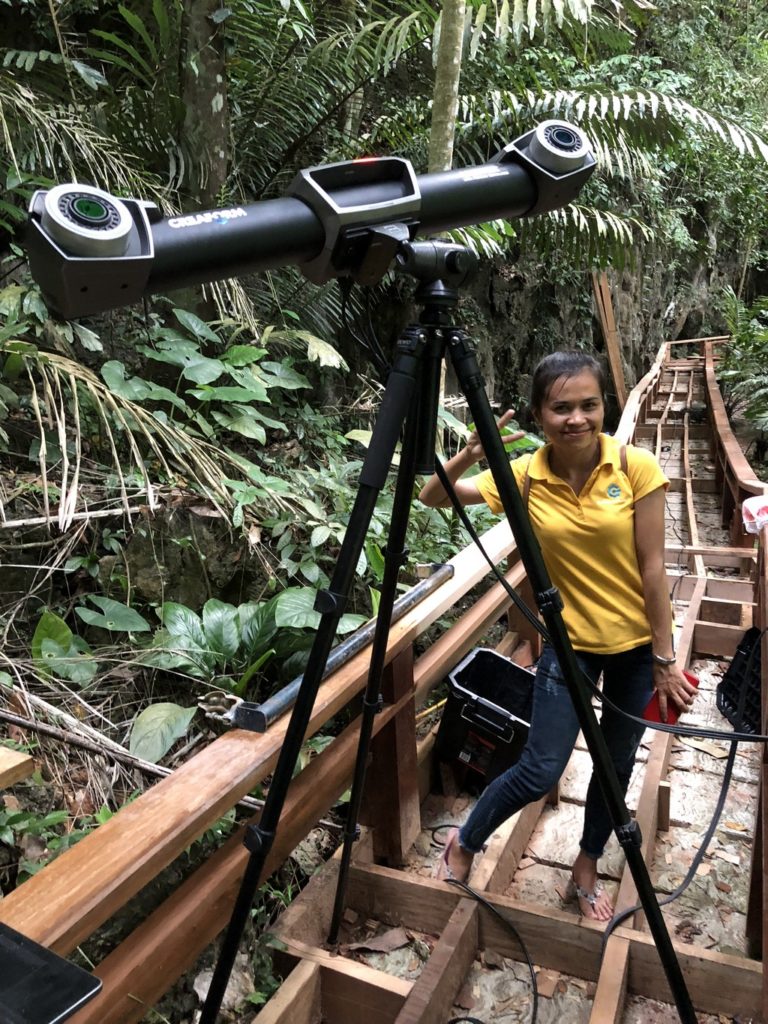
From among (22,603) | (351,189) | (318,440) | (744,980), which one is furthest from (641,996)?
(318,440)

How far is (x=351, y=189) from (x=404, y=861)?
5.67 feet

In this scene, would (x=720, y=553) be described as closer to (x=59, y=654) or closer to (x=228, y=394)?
(x=228, y=394)

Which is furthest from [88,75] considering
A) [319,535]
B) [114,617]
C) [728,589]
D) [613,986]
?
[728,589]

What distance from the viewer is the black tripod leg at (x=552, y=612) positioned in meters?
1.11

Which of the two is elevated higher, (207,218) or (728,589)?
(207,218)

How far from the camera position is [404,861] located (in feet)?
6.50

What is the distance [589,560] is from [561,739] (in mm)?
421

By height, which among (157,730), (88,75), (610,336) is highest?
(610,336)

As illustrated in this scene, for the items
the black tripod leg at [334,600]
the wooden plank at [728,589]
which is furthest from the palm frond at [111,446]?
the wooden plank at [728,589]

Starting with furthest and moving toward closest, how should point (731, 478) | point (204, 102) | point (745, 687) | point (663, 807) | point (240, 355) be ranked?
point (731, 478) → point (204, 102) → point (240, 355) → point (663, 807) → point (745, 687)

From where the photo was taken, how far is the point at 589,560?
1.63 meters

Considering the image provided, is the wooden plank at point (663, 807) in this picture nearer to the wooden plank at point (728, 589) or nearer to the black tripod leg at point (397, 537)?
the black tripod leg at point (397, 537)

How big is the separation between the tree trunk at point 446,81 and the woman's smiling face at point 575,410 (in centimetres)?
189

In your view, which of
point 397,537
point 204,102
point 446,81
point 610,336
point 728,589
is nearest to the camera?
point 397,537
